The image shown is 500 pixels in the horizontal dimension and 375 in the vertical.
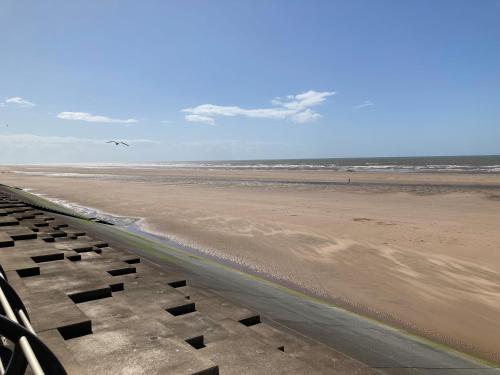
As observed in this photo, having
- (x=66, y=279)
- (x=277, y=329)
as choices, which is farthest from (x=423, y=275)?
(x=66, y=279)

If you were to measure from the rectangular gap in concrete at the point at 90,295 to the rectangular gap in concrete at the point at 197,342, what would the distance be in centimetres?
170

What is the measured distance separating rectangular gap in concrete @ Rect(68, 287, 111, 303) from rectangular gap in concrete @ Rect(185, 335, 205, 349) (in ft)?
5.56

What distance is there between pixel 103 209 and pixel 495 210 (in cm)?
2005

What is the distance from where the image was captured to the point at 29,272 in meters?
5.06

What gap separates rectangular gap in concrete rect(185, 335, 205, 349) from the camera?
140 inches

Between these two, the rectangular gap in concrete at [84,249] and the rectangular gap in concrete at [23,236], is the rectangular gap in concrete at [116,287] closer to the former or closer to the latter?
the rectangular gap in concrete at [84,249]

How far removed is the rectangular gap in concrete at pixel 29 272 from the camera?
4982mm

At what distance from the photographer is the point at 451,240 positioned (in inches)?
445

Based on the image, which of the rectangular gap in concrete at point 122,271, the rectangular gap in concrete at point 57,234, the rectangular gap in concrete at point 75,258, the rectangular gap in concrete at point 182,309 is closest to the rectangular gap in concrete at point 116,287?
the rectangular gap in concrete at point 122,271

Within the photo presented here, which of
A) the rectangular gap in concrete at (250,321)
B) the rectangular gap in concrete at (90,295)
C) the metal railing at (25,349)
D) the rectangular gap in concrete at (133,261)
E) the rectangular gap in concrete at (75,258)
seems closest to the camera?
the metal railing at (25,349)

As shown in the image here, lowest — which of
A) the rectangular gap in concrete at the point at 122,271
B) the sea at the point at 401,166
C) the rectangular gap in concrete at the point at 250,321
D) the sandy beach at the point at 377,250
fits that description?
the sandy beach at the point at 377,250

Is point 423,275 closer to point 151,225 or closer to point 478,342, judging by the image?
point 478,342

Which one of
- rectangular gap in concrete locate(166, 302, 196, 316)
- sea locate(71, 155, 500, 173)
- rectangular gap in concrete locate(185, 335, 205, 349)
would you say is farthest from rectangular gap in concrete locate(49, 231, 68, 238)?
sea locate(71, 155, 500, 173)

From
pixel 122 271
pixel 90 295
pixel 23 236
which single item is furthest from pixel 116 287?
pixel 23 236
